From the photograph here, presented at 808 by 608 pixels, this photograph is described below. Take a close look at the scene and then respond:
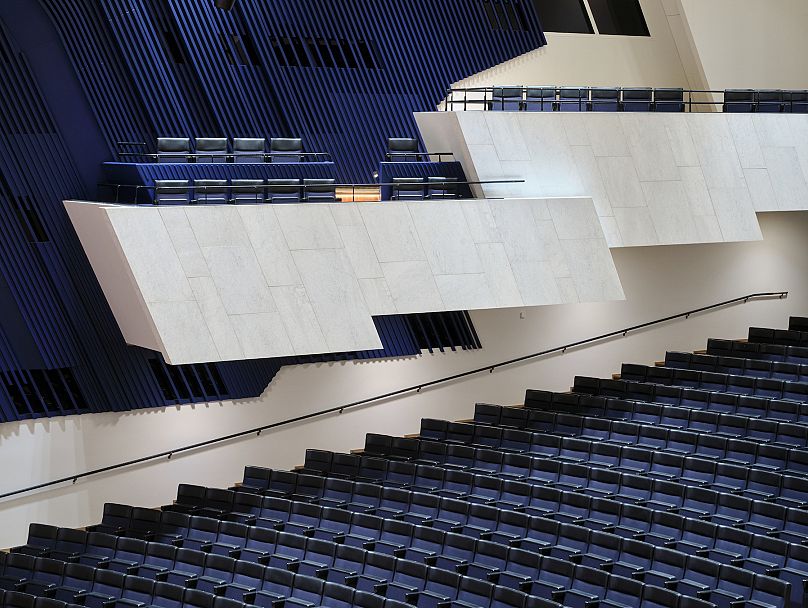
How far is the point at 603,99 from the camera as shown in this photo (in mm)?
11289

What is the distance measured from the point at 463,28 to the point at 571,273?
2.95m

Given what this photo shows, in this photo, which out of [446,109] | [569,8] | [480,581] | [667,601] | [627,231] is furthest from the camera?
[569,8]

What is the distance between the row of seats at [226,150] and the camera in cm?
983

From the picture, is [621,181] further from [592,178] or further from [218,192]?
[218,192]

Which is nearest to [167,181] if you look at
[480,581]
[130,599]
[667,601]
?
[130,599]

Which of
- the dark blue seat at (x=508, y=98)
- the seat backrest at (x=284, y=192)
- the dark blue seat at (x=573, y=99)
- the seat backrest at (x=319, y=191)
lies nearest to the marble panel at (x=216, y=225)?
the seat backrest at (x=284, y=192)

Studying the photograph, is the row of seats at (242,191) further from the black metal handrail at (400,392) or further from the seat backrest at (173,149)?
the black metal handrail at (400,392)

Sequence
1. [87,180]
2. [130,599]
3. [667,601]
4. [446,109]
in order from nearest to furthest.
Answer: [667,601] → [130,599] → [87,180] → [446,109]

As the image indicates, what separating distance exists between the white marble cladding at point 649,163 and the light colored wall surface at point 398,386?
1091 mm

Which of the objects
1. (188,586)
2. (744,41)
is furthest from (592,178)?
(188,586)

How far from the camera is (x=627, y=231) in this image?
36.1 ft

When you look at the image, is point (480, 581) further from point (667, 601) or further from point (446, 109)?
point (446, 109)

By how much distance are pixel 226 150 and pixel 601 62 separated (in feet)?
15.0

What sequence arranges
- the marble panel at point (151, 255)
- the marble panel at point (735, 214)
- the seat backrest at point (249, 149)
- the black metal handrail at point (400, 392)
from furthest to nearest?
1. the marble panel at point (735, 214)
2. the seat backrest at point (249, 149)
3. the black metal handrail at point (400, 392)
4. the marble panel at point (151, 255)
